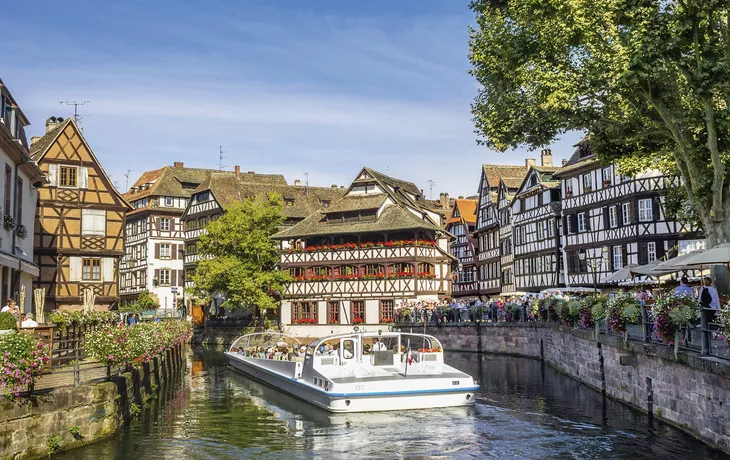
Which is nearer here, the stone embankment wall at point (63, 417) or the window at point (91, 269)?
the stone embankment wall at point (63, 417)

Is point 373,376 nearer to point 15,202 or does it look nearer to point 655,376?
point 655,376

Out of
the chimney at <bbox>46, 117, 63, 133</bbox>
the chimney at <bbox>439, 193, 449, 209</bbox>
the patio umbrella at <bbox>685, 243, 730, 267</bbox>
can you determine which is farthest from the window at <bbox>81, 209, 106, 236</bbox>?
the chimney at <bbox>439, 193, 449, 209</bbox>

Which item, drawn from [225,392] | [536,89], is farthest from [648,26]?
[225,392]

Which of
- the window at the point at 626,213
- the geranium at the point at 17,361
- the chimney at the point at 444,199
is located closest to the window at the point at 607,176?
the window at the point at 626,213

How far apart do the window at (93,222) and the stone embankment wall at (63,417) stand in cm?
2358

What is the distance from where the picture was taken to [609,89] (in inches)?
857

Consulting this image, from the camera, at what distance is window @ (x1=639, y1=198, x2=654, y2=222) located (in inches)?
1796

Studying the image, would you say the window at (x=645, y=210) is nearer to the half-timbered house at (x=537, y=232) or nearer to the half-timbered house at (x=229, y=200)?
the half-timbered house at (x=537, y=232)

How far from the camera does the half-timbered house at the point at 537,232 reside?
181ft

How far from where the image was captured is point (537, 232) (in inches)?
2277

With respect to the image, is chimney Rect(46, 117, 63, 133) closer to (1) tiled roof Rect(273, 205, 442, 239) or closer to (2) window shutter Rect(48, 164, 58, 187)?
(2) window shutter Rect(48, 164, 58, 187)

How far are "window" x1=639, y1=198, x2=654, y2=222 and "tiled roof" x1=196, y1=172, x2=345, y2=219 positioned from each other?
93.9ft

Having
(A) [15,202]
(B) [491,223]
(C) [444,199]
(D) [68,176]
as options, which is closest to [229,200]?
(B) [491,223]

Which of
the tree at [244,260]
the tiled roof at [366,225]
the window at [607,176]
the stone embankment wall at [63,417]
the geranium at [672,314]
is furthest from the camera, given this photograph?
the tree at [244,260]
